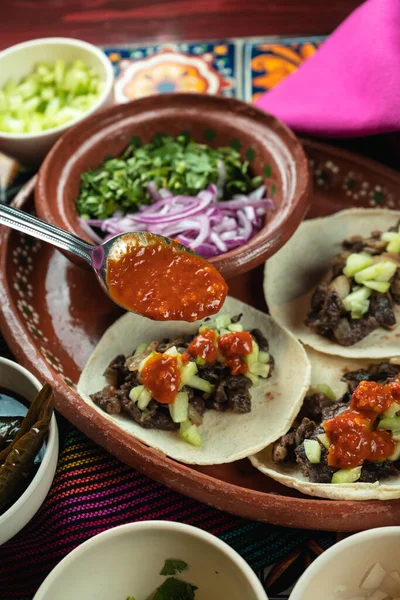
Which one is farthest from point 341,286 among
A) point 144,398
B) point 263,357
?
point 144,398

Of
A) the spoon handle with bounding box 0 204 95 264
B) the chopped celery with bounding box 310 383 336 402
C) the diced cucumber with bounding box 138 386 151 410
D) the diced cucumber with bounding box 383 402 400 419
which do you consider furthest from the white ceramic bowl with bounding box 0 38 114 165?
the diced cucumber with bounding box 383 402 400 419

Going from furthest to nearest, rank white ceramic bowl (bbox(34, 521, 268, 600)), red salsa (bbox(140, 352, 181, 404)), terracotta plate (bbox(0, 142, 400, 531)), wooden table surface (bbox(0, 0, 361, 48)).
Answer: wooden table surface (bbox(0, 0, 361, 48)) → red salsa (bbox(140, 352, 181, 404)) → terracotta plate (bbox(0, 142, 400, 531)) → white ceramic bowl (bbox(34, 521, 268, 600))

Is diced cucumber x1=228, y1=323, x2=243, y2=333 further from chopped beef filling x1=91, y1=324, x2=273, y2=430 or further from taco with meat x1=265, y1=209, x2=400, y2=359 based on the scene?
taco with meat x1=265, y1=209, x2=400, y2=359

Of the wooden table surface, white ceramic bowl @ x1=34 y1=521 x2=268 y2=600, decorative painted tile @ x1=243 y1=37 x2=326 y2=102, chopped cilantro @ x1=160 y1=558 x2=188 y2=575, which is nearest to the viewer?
white ceramic bowl @ x1=34 y1=521 x2=268 y2=600

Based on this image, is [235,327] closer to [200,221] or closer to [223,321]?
[223,321]

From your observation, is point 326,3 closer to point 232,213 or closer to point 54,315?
point 232,213

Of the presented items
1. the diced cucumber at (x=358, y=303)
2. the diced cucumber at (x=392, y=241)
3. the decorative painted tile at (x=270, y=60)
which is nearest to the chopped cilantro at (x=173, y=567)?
the diced cucumber at (x=358, y=303)

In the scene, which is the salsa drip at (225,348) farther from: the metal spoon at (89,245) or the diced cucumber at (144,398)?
the metal spoon at (89,245)
